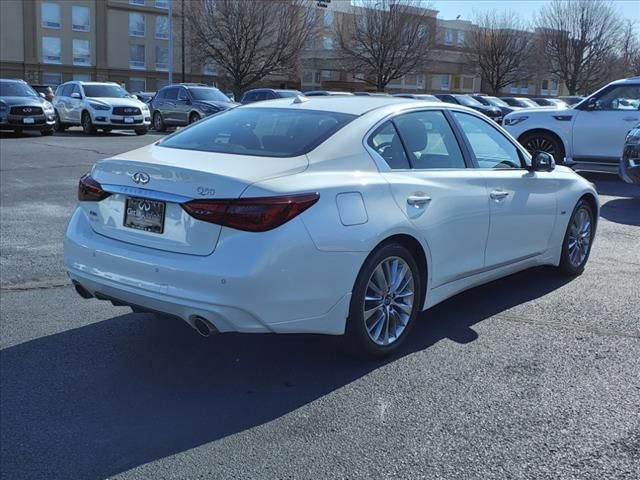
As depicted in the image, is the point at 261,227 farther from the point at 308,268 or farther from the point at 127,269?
the point at 127,269

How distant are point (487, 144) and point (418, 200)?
53.7 inches

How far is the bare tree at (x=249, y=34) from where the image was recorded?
51.6 meters

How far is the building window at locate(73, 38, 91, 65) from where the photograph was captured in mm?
62938

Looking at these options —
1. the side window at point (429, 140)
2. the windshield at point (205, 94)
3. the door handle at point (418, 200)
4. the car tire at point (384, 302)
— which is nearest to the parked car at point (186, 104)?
the windshield at point (205, 94)

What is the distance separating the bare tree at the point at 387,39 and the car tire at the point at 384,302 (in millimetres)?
52468

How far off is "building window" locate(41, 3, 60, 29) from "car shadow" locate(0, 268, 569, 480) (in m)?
63.8

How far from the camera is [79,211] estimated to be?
4465mm

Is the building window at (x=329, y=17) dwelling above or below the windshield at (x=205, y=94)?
above

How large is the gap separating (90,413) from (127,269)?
80 cm

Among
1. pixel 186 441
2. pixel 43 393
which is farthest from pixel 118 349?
pixel 186 441

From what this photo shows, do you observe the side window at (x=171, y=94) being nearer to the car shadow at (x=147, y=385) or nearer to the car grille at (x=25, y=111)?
the car grille at (x=25, y=111)

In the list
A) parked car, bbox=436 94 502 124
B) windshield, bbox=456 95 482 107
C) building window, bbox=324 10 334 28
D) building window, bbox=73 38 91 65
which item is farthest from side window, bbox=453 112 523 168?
building window, bbox=324 10 334 28

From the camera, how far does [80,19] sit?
207 ft

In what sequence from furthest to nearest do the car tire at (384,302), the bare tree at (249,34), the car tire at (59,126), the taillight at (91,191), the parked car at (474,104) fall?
1. the bare tree at (249,34)
2. the parked car at (474,104)
3. the car tire at (59,126)
4. the taillight at (91,191)
5. the car tire at (384,302)
